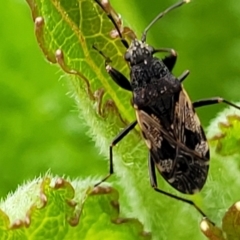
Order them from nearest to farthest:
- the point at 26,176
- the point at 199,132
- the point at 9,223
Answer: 1. the point at 9,223
2. the point at 199,132
3. the point at 26,176

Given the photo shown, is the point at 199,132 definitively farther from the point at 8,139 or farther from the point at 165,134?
the point at 8,139

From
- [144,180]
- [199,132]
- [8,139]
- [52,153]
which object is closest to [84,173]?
[52,153]

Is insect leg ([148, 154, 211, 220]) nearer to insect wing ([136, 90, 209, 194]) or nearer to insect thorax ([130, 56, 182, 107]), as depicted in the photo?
insect wing ([136, 90, 209, 194])

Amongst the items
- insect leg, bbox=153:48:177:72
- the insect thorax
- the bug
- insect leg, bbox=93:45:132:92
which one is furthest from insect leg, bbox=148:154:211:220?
insect leg, bbox=153:48:177:72

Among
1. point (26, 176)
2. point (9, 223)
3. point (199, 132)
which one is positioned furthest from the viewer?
point (26, 176)

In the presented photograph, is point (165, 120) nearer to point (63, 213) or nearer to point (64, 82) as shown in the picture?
point (64, 82)

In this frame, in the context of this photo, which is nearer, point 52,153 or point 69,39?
point 69,39
